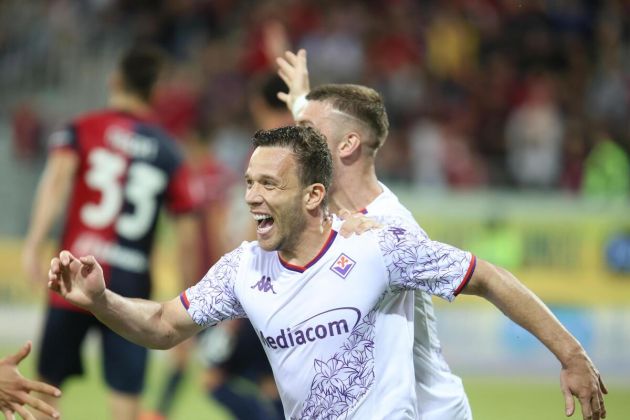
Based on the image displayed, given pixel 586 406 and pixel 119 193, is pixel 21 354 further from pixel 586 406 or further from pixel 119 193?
pixel 119 193

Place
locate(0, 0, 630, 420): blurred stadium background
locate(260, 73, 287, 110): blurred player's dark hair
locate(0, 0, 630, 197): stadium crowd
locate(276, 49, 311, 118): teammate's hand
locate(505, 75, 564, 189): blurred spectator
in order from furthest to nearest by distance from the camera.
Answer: locate(0, 0, 630, 197): stadium crowd, locate(505, 75, 564, 189): blurred spectator, locate(0, 0, 630, 420): blurred stadium background, locate(260, 73, 287, 110): blurred player's dark hair, locate(276, 49, 311, 118): teammate's hand

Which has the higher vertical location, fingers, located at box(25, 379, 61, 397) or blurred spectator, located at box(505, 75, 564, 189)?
blurred spectator, located at box(505, 75, 564, 189)

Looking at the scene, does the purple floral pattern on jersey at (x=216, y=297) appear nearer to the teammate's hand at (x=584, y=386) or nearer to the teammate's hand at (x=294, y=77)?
the teammate's hand at (x=584, y=386)

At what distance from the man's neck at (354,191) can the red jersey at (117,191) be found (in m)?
2.57

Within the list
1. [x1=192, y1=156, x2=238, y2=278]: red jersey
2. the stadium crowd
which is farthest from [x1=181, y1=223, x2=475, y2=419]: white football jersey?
the stadium crowd

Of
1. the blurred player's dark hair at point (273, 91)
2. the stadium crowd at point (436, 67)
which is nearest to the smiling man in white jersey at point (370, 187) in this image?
the blurred player's dark hair at point (273, 91)

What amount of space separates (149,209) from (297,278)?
10.6ft

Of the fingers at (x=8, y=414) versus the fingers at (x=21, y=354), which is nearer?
the fingers at (x=21, y=354)

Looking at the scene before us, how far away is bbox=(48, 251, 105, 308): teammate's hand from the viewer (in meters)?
4.14

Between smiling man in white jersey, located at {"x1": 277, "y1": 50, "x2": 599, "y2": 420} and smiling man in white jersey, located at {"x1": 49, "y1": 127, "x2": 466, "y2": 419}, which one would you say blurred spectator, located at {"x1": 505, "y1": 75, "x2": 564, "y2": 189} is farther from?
smiling man in white jersey, located at {"x1": 49, "y1": 127, "x2": 466, "y2": 419}

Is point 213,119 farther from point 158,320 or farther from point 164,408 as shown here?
point 158,320

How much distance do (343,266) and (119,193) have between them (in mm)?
3241

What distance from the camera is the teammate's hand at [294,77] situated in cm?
575

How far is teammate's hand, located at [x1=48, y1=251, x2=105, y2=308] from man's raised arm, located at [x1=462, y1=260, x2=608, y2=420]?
136cm
